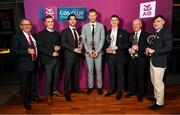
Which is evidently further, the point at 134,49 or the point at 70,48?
the point at 70,48

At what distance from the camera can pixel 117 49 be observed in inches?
202

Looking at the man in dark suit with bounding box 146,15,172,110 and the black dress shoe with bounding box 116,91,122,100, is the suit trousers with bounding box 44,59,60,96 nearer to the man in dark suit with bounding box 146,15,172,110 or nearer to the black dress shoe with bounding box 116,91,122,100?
the black dress shoe with bounding box 116,91,122,100

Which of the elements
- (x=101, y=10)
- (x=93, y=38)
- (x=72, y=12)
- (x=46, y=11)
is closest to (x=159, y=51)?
(x=93, y=38)

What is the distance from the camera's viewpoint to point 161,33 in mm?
4445

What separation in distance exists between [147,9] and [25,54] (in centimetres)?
271

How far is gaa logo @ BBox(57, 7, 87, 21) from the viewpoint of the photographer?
542 centimetres

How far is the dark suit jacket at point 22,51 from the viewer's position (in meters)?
4.61

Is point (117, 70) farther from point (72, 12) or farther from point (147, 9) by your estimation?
point (72, 12)

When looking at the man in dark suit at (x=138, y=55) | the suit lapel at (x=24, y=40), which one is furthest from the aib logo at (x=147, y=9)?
the suit lapel at (x=24, y=40)

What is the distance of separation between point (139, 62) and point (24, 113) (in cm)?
241

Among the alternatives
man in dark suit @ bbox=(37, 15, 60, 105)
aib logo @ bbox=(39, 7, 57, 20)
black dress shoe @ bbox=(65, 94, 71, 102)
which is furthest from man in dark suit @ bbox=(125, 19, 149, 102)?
aib logo @ bbox=(39, 7, 57, 20)

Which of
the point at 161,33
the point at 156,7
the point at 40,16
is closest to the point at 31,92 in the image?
the point at 40,16

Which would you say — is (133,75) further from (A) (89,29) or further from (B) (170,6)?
(B) (170,6)

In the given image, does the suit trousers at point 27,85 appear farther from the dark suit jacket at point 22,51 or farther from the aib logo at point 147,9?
the aib logo at point 147,9
